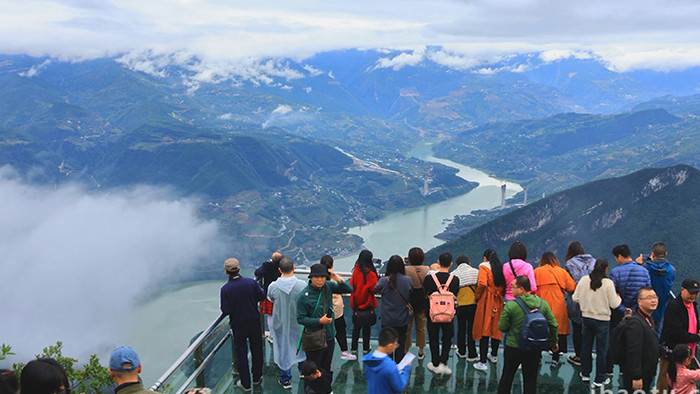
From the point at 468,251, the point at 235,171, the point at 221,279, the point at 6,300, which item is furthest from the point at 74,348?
the point at 235,171

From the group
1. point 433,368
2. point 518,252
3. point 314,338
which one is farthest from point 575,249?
point 314,338

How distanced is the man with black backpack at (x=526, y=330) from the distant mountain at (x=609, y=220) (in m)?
79.0

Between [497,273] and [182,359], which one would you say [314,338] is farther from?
[497,273]

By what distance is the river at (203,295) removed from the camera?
81.1m

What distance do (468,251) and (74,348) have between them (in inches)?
3061

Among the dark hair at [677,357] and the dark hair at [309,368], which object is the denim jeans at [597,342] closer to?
the dark hair at [677,357]

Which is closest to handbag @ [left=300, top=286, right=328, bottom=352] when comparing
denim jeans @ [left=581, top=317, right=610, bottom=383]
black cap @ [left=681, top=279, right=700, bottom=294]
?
denim jeans @ [left=581, top=317, right=610, bottom=383]

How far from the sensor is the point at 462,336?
27.1 feet

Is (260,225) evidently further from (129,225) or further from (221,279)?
(129,225)

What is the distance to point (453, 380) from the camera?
774 cm

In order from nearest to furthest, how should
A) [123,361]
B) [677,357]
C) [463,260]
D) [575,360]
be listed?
[123,361] < [677,357] < [463,260] < [575,360]

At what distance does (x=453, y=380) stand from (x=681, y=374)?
9.54ft

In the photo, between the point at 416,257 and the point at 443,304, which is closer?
the point at 443,304

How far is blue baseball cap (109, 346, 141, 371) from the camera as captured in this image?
4438 millimetres
